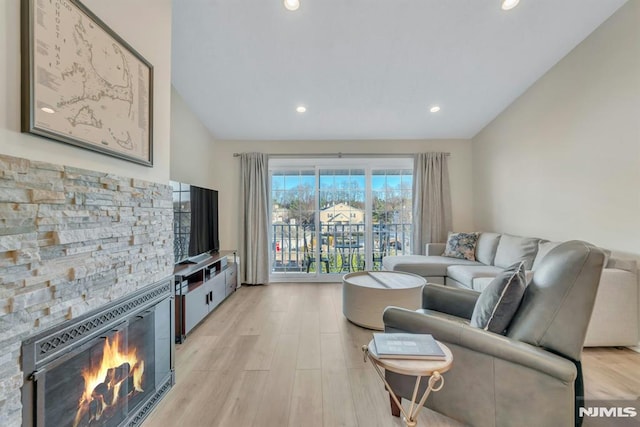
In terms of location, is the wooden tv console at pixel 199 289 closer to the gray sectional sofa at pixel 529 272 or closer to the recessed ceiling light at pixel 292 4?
the gray sectional sofa at pixel 529 272

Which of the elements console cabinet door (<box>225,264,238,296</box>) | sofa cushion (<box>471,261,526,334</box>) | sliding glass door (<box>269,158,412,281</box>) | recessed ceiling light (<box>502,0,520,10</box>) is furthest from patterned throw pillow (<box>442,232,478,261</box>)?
console cabinet door (<box>225,264,238,296</box>)

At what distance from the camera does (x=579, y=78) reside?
2.64 metres

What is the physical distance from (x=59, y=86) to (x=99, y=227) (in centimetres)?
60

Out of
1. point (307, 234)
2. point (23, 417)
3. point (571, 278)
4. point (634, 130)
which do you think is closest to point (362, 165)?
point (307, 234)

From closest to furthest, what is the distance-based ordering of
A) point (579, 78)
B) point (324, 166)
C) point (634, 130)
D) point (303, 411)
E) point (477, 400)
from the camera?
point (477, 400), point (303, 411), point (634, 130), point (579, 78), point (324, 166)

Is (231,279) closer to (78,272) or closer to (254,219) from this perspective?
(254,219)

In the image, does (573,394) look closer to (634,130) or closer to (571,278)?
(571,278)

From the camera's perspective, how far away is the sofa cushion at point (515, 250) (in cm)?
301

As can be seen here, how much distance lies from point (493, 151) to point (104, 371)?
4838mm

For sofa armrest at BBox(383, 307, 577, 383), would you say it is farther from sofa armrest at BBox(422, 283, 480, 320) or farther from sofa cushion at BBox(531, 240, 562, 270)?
sofa cushion at BBox(531, 240, 562, 270)

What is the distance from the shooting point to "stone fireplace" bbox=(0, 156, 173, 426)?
92 cm

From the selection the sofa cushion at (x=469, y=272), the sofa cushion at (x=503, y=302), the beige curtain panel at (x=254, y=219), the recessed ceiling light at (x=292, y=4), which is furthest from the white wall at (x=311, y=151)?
the sofa cushion at (x=503, y=302)

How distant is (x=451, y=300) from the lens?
204cm

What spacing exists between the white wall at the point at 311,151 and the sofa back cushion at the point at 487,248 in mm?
753
